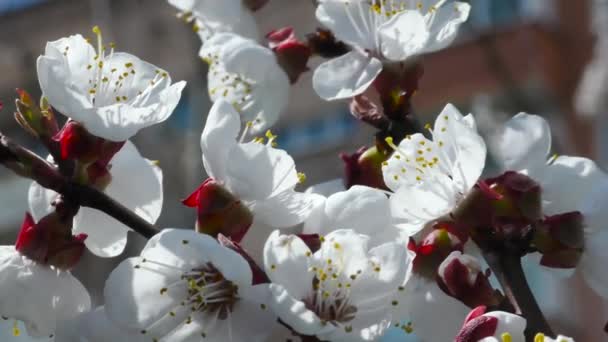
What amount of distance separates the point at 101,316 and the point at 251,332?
10cm

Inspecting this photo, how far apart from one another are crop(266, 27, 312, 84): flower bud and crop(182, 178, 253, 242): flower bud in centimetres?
25

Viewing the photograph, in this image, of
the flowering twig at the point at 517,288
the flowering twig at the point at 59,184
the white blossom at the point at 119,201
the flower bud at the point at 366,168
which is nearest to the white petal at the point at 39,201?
the white blossom at the point at 119,201

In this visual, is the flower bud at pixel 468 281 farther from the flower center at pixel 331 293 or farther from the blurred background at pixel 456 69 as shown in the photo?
the blurred background at pixel 456 69

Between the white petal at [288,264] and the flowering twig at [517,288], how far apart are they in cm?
14

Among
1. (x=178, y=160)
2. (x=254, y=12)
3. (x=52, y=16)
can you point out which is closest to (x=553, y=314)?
(x=178, y=160)

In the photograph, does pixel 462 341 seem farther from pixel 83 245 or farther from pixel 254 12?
pixel 254 12

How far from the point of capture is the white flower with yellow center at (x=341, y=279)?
0.73 meters

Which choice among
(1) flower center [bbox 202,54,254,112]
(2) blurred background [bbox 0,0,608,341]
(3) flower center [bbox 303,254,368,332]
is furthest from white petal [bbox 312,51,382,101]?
(2) blurred background [bbox 0,0,608,341]

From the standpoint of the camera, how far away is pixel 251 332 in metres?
0.73

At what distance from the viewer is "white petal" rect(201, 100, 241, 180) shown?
31.7 inches

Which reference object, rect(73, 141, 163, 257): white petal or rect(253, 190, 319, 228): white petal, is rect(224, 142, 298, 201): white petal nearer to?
rect(253, 190, 319, 228): white petal

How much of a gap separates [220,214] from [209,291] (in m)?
0.06

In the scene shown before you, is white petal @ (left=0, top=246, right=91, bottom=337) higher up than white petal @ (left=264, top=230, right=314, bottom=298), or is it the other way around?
white petal @ (left=264, top=230, right=314, bottom=298)

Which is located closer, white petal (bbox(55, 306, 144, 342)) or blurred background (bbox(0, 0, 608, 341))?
white petal (bbox(55, 306, 144, 342))
